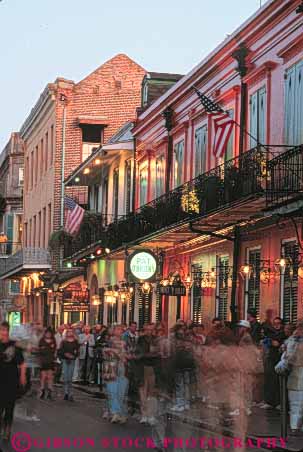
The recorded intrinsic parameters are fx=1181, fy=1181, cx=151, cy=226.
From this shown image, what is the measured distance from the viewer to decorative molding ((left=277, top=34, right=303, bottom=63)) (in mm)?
24902

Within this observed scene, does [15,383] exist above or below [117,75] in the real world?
below

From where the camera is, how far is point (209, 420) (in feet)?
61.9

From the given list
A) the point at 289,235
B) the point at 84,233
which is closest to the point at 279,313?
the point at 289,235

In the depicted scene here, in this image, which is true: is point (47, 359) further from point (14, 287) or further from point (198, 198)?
point (14, 287)

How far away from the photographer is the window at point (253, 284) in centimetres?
2750

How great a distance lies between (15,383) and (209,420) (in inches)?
138

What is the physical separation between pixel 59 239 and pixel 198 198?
2050cm

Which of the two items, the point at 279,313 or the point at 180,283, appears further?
the point at 180,283

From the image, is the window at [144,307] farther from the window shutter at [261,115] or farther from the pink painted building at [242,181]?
the window shutter at [261,115]

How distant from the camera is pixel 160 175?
37.7m

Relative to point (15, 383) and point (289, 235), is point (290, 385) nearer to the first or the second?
point (15, 383)

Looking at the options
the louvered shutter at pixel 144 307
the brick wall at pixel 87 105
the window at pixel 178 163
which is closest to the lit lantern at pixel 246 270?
the window at pixel 178 163

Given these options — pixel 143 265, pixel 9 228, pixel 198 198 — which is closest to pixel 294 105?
pixel 198 198

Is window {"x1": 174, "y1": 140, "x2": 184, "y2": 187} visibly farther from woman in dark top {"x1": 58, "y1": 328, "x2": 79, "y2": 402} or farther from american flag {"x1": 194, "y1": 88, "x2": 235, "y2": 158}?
american flag {"x1": 194, "y1": 88, "x2": 235, "y2": 158}
